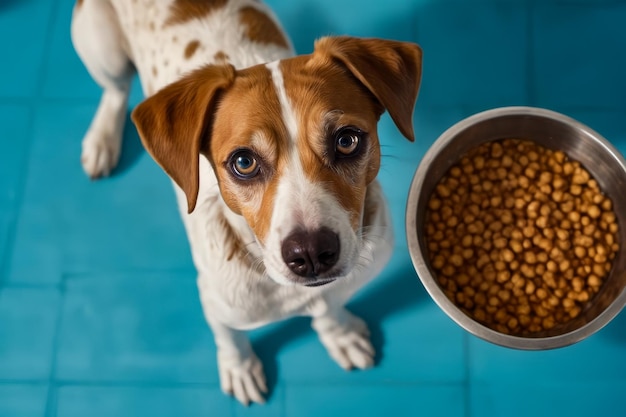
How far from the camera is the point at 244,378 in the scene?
2611 millimetres

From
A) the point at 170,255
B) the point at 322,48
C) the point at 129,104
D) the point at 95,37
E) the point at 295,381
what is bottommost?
the point at 295,381

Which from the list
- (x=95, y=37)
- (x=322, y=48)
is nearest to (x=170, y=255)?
(x=95, y=37)

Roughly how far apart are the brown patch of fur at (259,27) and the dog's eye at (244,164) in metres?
0.69

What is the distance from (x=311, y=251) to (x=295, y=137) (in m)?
0.31

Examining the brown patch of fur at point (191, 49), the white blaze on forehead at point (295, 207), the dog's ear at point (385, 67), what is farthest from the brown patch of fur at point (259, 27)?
the white blaze on forehead at point (295, 207)

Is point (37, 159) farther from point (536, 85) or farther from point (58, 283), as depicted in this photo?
point (536, 85)

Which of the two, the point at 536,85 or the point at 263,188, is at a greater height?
the point at 263,188

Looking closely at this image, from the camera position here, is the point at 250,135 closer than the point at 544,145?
Yes

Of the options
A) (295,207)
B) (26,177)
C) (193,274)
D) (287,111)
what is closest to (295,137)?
(287,111)

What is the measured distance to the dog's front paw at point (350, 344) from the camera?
2625mm

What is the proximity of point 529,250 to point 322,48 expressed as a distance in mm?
1342

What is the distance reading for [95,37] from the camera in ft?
7.91

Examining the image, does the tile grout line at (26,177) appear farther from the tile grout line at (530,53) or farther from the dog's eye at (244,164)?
the tile grout line at (530,53)

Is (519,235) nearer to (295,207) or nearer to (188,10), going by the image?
(295,207)
